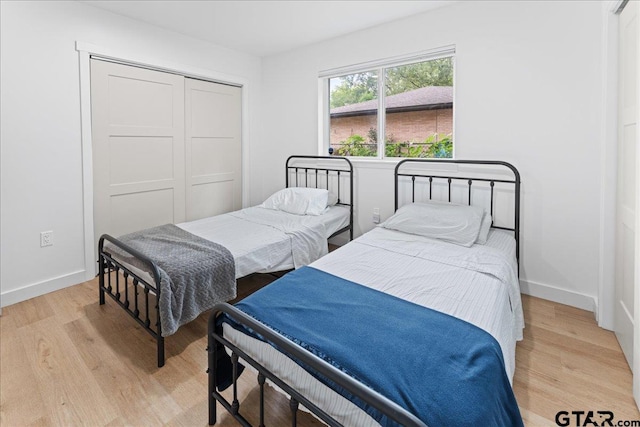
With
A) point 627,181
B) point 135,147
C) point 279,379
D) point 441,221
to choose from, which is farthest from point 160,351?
point 627,181

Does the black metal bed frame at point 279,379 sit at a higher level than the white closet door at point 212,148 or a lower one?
lower

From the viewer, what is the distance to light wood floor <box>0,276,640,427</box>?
1587 millimetres

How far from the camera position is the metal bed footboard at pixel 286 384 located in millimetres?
891

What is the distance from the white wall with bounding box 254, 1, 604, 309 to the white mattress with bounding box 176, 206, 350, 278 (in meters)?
1.41

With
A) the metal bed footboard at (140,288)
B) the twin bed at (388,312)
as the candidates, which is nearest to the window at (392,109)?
the twin bed at (388,312)

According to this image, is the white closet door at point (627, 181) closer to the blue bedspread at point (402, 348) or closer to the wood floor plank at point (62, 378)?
the blue bedspread at point (402, 348)

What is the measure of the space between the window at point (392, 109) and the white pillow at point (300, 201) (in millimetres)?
689

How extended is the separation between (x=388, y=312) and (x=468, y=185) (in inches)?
75.1

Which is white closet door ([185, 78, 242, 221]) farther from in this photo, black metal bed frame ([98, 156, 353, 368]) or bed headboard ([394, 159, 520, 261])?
bed headboard ([394, 159, 520, 261])

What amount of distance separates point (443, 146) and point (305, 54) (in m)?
1.98

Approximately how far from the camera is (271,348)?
1308 mm

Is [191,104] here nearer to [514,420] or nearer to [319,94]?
[319,94]

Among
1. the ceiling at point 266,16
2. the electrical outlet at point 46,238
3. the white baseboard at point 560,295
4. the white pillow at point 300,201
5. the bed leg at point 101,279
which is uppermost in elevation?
the ceiling at point 266,16

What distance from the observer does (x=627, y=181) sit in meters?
1.93
